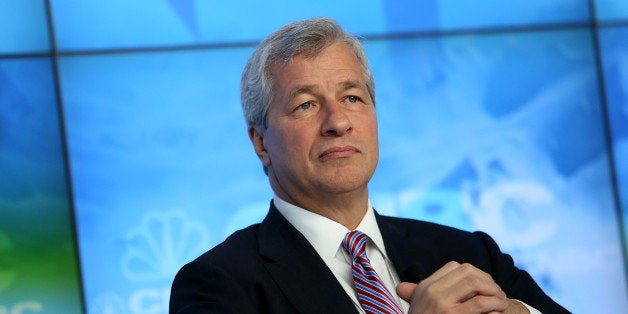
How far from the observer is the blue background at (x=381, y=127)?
409 centimetres

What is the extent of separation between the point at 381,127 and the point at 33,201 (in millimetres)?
1494

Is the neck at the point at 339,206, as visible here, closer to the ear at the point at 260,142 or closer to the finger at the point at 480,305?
the ear at the point at 260,142

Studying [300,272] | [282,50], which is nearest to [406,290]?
[300,272]

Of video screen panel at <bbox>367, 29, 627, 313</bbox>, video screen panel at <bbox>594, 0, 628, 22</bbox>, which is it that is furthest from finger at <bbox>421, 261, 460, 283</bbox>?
video screen panel at <bbox>594, 0, 628, 22</bbox>

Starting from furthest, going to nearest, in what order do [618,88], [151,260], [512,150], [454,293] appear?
[618,88], [512,150], [151,260], [454,293]

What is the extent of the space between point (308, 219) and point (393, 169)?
83.6 inches

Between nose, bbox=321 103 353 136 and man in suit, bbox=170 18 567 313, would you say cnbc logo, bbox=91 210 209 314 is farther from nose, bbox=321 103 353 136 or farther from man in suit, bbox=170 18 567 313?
nose, bbox=321 103 353 136

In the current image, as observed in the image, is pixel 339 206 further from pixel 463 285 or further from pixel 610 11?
pixel 610 11

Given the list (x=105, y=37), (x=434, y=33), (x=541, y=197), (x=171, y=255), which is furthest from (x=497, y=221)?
(x=105, y=37)

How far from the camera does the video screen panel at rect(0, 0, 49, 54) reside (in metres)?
4.09

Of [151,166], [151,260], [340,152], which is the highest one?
[151,166]

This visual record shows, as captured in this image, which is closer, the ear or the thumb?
the thumb

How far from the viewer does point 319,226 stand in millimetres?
2350

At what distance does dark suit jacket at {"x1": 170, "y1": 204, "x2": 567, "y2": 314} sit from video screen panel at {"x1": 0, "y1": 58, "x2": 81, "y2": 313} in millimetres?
1807
